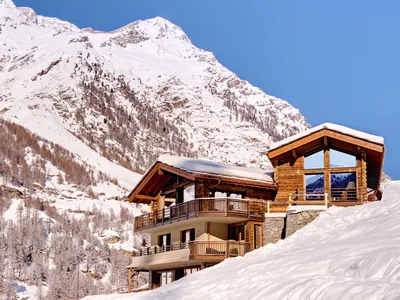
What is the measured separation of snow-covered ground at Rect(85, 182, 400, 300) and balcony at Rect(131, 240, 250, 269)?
421cm

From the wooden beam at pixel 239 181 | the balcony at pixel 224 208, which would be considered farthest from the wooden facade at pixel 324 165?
the balcony at pixel 224 208

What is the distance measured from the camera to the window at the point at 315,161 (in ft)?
96.7

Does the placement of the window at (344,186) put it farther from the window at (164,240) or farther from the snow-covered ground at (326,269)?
the window at (164,240)

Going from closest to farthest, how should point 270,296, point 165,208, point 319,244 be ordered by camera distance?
point 270,296 < point 319,244 < point 165,208

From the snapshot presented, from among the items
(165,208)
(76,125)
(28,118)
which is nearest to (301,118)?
(76,125)

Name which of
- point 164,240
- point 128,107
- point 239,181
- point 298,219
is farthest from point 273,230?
point 128,107

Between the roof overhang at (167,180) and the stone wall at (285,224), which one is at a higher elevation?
the roof overhang at (167,180)

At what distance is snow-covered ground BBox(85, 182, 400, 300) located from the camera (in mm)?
11234

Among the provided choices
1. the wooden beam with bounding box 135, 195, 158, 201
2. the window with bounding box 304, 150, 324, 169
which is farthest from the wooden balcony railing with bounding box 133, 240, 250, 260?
the wooden beam with bounding box 135, 195, 158, 201

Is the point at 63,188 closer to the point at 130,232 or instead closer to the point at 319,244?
the point at 130,232

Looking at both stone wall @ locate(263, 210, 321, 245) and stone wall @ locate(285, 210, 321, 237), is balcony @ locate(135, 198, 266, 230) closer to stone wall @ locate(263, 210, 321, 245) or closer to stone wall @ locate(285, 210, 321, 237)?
stone wall @ locate(263, 210, 321, 245)

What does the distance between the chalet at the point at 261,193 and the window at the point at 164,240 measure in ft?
1.67

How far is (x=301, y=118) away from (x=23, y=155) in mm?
114414

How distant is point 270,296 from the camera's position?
12695 millimetres
